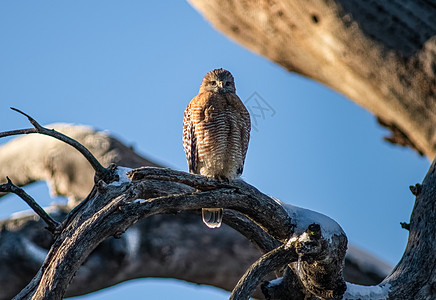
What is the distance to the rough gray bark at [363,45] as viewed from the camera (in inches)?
239

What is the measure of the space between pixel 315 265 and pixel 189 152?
130cm

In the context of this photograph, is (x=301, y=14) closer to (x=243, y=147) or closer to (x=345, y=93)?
(x=345, y=93)

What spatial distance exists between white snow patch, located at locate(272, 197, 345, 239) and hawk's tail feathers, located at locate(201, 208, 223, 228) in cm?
51

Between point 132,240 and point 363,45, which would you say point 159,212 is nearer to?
point 363,45

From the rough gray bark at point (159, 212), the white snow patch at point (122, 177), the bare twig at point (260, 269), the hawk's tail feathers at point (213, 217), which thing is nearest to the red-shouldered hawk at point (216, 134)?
the hawk's tail feathers at point (213, 217)

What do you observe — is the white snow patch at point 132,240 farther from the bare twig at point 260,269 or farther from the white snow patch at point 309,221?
the bare twig at point 260,269

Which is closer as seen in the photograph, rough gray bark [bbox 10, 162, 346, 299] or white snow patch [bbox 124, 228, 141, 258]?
rough gray bark [bbox 10, 162, 346, 299]

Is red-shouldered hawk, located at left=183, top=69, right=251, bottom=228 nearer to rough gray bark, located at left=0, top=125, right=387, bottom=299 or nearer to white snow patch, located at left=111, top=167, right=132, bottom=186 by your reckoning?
white snow patch, located at left=111, top=167, right=132, bottom=186

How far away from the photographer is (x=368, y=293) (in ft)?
12.5

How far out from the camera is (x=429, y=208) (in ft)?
13.2

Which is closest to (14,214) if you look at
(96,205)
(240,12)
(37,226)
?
(37,226)

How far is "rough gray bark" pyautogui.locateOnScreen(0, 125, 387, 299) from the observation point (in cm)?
686

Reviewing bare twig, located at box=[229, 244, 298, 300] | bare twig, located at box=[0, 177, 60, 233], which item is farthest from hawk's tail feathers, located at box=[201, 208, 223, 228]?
bare twig, located at box=[0, 177, 60, 233]

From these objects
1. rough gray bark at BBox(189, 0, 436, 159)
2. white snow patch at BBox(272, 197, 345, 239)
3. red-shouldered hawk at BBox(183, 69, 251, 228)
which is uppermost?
rough gray bark at BBox(189, 0, 436, 159)
